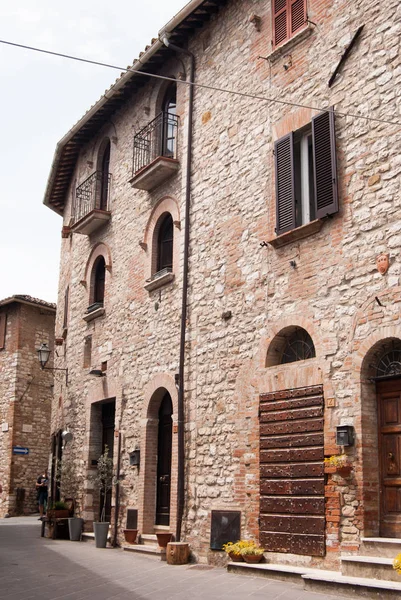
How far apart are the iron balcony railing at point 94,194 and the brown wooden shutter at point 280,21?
6.54m

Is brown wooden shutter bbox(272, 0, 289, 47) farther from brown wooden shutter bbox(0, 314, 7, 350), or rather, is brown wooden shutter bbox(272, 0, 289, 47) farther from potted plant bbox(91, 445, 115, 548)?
brown wooden shutter bbox(0, 314, 7, 350)

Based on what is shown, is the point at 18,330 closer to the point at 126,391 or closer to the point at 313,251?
the point at 126,391

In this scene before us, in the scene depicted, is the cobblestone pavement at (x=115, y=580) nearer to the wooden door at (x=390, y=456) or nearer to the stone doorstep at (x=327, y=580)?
the stone doorstep at (x=327, y=580)

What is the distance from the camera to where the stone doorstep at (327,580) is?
7.46 m

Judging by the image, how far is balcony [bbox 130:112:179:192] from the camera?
45.9 feet

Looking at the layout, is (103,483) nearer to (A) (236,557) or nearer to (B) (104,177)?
(A) (236,557)

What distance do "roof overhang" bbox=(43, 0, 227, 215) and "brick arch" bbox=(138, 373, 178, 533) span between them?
5.48 meters

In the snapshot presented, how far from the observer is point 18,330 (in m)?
25.5

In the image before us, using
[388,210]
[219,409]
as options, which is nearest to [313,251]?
[388,210]

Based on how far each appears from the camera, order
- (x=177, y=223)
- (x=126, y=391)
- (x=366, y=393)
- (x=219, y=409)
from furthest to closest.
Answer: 1. (x=126, y=391)
2. (x=177, y=223)
3. (x=219, y=409)
4. (x=366, y=393)

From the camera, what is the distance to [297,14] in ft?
37.7

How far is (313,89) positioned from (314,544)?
250 inches

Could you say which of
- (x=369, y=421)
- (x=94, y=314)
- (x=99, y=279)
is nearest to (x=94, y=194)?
(x=99, y=279)

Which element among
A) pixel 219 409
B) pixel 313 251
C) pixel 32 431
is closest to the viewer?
pixel 313 251
